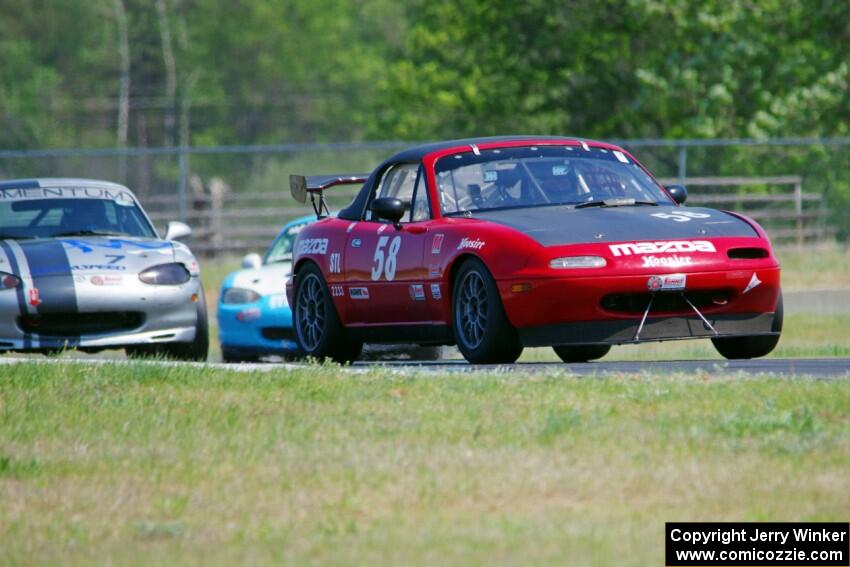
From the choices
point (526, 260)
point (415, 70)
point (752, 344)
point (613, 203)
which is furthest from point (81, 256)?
point (415, 70)

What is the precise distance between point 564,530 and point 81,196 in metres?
9.20

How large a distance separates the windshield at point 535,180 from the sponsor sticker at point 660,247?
3.41ft

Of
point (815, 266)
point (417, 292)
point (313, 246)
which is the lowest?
point (815, 266)

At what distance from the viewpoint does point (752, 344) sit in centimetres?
1041

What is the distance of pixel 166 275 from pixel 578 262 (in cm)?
449

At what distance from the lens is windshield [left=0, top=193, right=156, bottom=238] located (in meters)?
13.4

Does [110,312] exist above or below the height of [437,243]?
below

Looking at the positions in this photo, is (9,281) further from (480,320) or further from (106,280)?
(480,320)

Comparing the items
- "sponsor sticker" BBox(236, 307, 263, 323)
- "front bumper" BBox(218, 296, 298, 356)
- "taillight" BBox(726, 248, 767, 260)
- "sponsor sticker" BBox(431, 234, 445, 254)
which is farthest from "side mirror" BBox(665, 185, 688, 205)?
"sponsor sticker" BBox(236, 307, 263, 323)

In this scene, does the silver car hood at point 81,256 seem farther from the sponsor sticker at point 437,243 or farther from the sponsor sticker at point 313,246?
the sponsor sticker at point 437,243

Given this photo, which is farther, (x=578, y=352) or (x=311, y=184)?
(x=578, y=352)

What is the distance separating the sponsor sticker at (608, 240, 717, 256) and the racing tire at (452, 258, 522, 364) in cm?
73

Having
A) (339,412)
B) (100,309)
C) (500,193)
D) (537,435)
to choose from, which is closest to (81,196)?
(100,309)

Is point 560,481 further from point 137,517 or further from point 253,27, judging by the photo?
point 253,27
